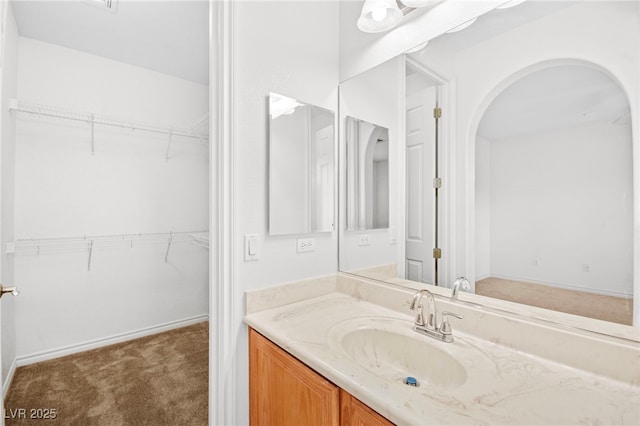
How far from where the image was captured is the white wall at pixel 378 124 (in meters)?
1.36

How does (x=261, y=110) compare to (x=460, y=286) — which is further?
(x=261, y=110)

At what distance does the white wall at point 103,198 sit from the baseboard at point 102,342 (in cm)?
2

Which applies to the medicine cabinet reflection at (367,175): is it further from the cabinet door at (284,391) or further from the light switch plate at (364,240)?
the cabinet door at (284,391)

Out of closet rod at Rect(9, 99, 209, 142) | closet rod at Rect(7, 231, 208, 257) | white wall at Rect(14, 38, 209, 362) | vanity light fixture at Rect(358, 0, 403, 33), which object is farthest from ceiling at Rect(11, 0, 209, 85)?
closet rod at Rect(7, 231, 208, 257)

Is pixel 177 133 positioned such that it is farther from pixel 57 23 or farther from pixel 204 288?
pixel 204 288

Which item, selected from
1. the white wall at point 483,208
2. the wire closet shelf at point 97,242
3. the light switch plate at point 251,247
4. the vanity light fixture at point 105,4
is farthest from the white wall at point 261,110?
the wire closet shelf at point 97,242

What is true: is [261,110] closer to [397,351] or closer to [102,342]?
[397,351]

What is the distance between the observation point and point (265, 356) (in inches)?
43.5

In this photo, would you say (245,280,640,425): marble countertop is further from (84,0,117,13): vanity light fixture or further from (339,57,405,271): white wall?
(84,0,117,13): vanity light fixture

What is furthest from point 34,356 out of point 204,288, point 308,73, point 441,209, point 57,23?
point 441,209

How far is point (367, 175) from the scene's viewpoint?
1.52 meters

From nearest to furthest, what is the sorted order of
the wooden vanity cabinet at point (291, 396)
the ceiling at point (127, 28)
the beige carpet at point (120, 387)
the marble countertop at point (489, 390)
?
the marble countertop at point (489, 390) → the wooden vanity cabinet at point (291, 396) → the beige carpet at point (120, 387) → the ceiling at point (127, 28)

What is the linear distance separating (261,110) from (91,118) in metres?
2.00

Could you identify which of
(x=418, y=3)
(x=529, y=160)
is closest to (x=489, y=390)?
(x=529, y=160)
